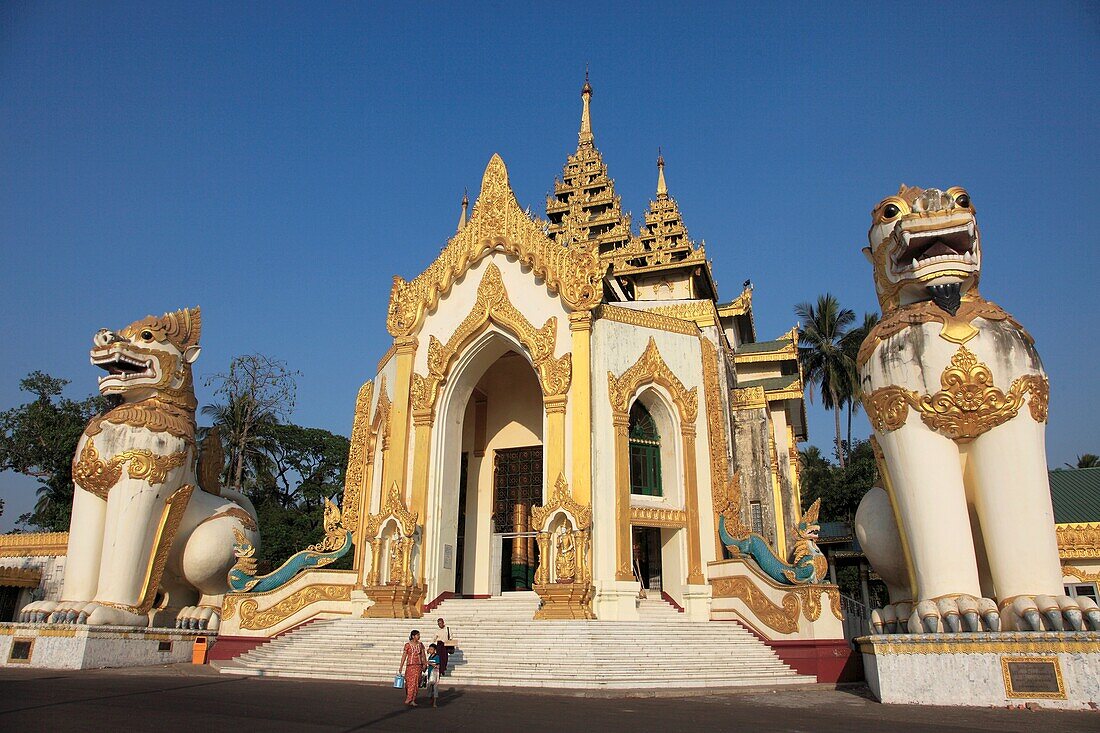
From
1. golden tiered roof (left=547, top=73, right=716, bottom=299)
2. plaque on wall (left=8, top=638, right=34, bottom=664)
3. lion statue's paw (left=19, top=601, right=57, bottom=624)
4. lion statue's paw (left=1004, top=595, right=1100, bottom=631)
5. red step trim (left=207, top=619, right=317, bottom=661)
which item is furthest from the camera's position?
golden tiered roof (left=547, top=73, right=716, bottom=299)

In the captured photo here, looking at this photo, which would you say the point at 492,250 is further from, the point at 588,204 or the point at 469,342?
the point at 588,204

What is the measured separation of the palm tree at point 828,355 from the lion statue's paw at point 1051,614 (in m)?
28.6

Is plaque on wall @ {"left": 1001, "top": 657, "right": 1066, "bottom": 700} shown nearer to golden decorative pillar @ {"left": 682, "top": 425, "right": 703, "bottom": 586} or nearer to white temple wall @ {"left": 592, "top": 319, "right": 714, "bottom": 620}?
white temple wall @ {"left": 592, "top": 319, "right": 714, "bottom": 620}

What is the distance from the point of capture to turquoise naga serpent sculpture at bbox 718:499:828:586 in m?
11.8

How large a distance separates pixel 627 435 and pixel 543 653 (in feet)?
14.9

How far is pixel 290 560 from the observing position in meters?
13.9

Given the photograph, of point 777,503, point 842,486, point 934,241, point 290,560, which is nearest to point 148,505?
point 290,560

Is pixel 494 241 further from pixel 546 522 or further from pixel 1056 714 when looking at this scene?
pixel 1056 714

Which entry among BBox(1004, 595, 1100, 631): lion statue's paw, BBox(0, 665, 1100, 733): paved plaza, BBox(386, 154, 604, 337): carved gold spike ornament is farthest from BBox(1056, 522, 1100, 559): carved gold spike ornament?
BBox(386, 154, 604, 337): carved gold spike ornament

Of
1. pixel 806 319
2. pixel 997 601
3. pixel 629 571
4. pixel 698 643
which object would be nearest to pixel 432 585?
pixel 629 571

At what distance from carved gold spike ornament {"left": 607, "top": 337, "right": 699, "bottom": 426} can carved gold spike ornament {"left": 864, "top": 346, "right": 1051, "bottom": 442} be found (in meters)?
5.88

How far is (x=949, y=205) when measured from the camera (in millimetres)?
8500

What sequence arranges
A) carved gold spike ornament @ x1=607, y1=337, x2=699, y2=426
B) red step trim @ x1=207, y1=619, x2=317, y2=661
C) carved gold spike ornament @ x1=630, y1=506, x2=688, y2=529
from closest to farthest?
red step trim @ x1=207, y1=619, x2=317, y2=661 < carved gold spike ornament @ x1=630, y1=506, x2=688, y2=529 < carved gold spike ornament @ x1=607, y1=337, x2=699, y2=426

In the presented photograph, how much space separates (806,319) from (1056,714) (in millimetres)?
31962
